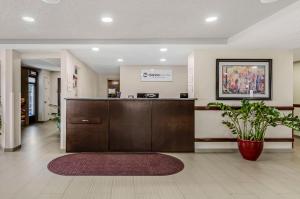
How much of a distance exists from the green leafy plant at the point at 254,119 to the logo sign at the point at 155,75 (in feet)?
10.3

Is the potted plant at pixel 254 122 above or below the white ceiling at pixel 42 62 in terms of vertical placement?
below

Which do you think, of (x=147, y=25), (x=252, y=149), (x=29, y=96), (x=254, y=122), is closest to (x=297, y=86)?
(x=254, y=122)

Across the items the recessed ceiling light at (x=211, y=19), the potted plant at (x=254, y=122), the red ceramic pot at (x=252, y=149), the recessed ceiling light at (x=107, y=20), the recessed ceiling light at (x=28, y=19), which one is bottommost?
the red ceramic pot at (x=252, y=149)

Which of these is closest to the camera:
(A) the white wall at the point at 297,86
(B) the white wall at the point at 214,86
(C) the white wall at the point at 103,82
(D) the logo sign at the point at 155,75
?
(B) the white wall at the point at 214,86

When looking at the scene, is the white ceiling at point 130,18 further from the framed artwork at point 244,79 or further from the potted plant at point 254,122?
the potted plant at point 254,122

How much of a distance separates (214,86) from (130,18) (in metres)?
2.64

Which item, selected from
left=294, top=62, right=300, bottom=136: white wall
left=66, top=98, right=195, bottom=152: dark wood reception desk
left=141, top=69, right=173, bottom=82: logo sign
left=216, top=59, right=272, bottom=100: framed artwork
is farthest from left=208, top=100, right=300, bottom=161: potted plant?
left=141, top=69, right=173, bottom=82: logo sign

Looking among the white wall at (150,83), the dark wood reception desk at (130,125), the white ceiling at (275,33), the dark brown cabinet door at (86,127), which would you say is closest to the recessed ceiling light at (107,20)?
the dark wood reception desk at (130,125)

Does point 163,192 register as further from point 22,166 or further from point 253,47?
point 253,47

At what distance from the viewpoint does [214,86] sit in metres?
4.82

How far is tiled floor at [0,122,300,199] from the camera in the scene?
105 inches

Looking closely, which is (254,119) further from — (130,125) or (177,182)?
(130,125)

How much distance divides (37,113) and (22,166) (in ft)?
21.7

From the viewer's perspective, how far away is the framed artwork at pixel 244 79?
4809 millimetres
